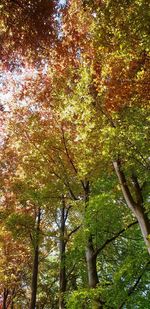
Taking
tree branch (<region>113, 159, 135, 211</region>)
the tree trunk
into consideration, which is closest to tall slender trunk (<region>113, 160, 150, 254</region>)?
tree branch (<region>113, 159, 135, 211</region>)

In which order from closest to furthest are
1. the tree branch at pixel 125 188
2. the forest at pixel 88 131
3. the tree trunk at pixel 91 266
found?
1. the forest at pixel 88 131
2. the tree branch at pixel 125 188
3. the tree trunk at pixel 91 266

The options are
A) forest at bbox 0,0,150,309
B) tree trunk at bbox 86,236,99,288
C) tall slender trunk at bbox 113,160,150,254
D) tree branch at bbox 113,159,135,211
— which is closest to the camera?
forest at bbox 0,0,150,309

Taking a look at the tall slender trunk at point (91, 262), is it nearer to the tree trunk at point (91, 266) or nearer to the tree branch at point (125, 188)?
the tree trunk at point (91, 266)

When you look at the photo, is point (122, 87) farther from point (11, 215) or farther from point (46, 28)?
point (11, 215)

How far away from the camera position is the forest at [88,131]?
764 cm

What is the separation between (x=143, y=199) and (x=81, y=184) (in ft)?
11.0

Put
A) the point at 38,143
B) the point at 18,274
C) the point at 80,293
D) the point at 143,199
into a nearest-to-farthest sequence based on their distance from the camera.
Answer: the point at 80,293 < the point at 143,199 < the point at 38,143 < the point at 18,274

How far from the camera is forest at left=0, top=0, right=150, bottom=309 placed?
7637mm

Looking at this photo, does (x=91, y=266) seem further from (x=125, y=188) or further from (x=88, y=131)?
(x=88, y=131)

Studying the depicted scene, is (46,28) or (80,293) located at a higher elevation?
(46,28)

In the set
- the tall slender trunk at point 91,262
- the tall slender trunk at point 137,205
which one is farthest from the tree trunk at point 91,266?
the tall slender trunk at point 137,205

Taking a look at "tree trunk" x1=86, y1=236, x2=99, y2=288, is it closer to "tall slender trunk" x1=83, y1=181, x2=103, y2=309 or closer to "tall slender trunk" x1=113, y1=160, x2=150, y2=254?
"tall slender trunk" x1=83, y1=181, x2=103, y2=309

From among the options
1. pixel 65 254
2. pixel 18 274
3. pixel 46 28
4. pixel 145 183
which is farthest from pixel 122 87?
pixel 18 274

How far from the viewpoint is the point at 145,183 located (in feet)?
38.8
